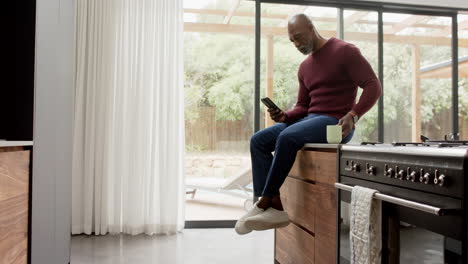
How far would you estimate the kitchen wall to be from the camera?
161 centimetres

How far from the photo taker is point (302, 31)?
213 centimetres

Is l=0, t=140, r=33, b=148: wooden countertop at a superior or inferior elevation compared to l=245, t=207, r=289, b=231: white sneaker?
superior

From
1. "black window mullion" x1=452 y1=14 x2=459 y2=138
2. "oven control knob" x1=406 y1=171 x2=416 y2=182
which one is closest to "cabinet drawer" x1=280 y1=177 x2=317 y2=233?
"oven control knob" x1=406 y1=171 x2=416 y2=182

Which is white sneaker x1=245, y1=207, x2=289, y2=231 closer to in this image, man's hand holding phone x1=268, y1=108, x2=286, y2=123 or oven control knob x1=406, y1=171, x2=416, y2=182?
man's hand holding phone x1=268, y1=108, x2=286, y2=123

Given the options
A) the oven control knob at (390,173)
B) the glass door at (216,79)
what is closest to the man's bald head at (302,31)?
the oven control knob at (390,173)

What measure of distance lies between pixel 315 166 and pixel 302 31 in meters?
0.76

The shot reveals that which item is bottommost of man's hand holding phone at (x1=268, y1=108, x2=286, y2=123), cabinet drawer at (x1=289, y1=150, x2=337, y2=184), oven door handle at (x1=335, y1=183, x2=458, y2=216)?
oven door handle at (x1=335, y1=183, x2=458, y2=216)

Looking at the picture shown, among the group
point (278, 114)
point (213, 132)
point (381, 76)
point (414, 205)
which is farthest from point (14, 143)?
point (381, 76)

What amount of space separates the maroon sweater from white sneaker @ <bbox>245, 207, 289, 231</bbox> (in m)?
0.58

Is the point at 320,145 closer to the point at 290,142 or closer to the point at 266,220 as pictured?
the point at 290,142

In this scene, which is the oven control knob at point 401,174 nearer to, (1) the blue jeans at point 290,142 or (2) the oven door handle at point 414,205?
(2) the oven door handle at point 414,205

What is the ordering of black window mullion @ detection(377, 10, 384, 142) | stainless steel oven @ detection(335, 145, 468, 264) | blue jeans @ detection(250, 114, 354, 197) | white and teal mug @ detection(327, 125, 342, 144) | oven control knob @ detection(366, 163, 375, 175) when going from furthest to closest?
black window mullion @ detection(377, 10, 384, 142), blue jeans @ detection(250, 114, 354, 197), white and teal mug @ detection(327, 125, 342, 144), oven control knob @ detection(366, 163, 375, 175), stainless steel oven @ detection(335, 145, 468, 264)

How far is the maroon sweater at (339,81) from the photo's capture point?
1.99 metres

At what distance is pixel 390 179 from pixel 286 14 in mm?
2716
